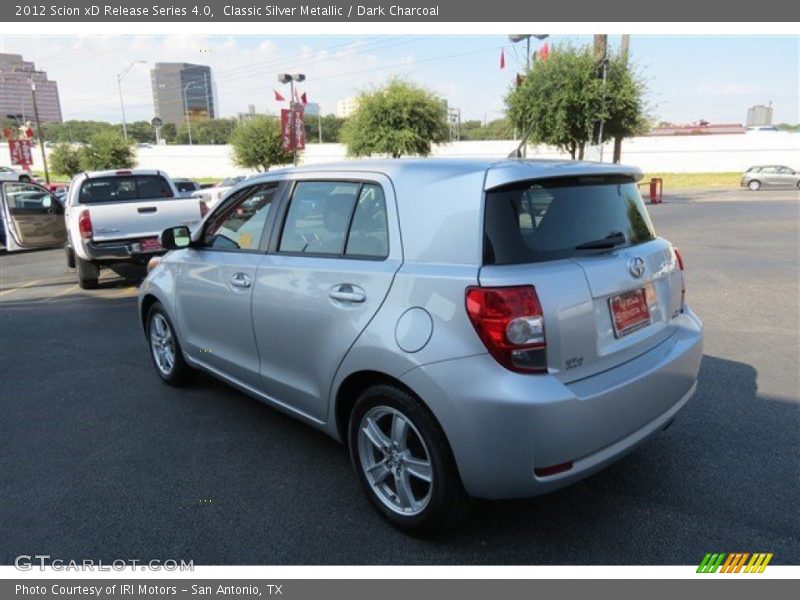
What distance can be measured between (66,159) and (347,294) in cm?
6200

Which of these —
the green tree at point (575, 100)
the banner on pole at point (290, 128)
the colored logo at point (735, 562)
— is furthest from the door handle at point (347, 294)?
the banner on pole at point (290, 128)

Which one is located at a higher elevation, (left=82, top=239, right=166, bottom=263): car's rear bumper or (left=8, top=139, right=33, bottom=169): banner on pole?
(left=8, top=139, right=33, bottom=169): banner on pole

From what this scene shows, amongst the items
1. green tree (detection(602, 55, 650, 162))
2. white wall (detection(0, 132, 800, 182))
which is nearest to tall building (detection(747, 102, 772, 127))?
white wall (detection(0, 132, 800, 182))

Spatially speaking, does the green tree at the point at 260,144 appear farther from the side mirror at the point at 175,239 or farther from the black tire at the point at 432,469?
the black tire at the point at 432,469

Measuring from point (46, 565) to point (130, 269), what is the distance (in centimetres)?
998

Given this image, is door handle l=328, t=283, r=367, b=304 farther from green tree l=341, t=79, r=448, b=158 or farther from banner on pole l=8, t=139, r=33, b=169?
banner on pole l=8, t=139, r=33, b=169

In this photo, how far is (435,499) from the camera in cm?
267

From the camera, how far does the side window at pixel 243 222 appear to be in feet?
12.5

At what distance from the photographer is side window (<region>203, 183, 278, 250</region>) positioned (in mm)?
3795

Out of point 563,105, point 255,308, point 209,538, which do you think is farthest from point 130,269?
point 563,105

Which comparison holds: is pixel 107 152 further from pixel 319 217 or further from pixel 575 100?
pixel 319 217

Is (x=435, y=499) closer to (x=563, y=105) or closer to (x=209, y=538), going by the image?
(x=209, y=538)

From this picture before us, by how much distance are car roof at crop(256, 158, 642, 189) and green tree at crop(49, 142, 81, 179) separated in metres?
60.1

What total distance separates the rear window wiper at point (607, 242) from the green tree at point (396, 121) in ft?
95.1
